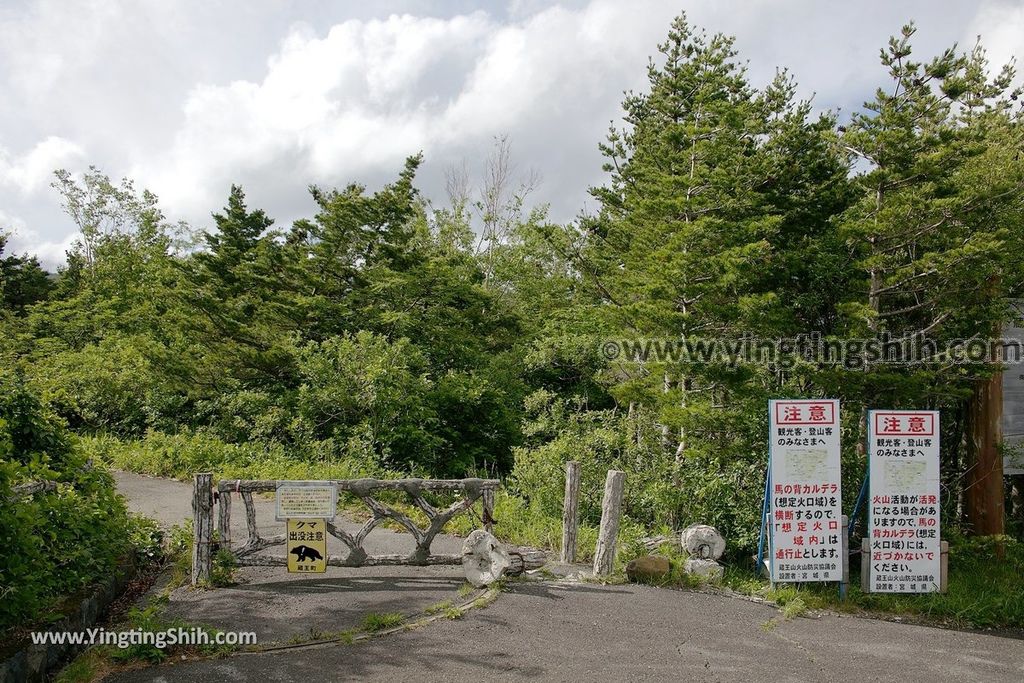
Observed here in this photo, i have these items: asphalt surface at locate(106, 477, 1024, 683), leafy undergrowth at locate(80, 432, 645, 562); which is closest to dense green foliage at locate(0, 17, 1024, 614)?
leafy undergrowth at locate(80, 432, 645, 562)

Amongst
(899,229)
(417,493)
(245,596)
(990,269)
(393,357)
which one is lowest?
(245,596)

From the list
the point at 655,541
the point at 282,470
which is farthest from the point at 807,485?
the point at 282,470

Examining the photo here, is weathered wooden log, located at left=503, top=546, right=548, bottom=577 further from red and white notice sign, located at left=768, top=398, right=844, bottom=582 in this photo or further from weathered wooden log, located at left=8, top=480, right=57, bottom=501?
weathered wooden log, located at left=8, top=480, right=57, bottom=501

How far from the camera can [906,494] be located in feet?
26.0

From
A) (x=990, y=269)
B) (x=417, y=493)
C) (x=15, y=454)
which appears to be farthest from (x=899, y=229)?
(x=15, y=454)

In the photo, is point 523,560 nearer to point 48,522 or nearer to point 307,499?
point 307,499

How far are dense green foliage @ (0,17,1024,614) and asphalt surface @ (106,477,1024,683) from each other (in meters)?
2.05

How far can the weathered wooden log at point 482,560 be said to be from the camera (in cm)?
713

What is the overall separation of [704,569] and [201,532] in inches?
218

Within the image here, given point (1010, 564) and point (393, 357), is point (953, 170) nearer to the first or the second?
point (1010, 564)

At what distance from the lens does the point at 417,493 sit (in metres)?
7.33

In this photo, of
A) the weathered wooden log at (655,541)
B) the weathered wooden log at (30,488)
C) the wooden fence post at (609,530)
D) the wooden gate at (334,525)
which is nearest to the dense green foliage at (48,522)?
the weathered wooden log at (30,488)

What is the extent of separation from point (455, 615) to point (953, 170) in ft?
29.7

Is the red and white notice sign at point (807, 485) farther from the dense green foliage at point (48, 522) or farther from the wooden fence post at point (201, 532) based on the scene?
the dense green foliage at point (48, 522)
